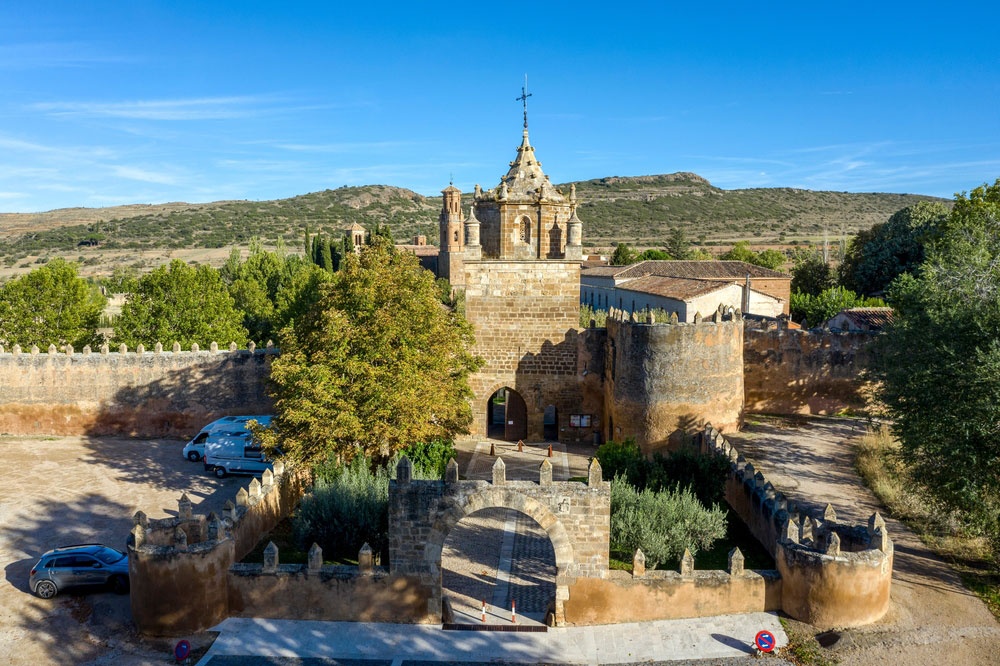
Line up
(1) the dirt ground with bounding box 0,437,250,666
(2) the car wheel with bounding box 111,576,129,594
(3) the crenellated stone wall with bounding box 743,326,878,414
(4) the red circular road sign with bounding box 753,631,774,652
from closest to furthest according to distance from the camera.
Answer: (4) the red circular road sign with bounding box 753,631,774,652 < (1) the dirt ground with bounding box 0,437,250,666 < (2) the car wheel with bounding box 111,576,129,594 < (3) the crenellated stone wall with bounding box 743,326,878,414

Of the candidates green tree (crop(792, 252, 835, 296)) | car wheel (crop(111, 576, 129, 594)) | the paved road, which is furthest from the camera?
green tree (crop(792, 252, 835, 296))

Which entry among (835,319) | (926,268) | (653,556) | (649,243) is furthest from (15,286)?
(649,243)

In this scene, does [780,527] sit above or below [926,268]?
below

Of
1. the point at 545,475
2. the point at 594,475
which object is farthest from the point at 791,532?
the point at 545,475

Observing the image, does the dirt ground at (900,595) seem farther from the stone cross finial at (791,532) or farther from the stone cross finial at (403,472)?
the stone cross finial at (403,472)

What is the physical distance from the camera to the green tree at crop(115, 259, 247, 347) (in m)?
31.6

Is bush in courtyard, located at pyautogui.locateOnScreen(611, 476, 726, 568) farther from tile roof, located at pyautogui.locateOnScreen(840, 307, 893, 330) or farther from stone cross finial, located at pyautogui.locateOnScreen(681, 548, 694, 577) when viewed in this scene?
tile roof, located at pyautogui.locateOnScreen(840, 307, 893, 330)

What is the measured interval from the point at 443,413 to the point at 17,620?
34.3 ft

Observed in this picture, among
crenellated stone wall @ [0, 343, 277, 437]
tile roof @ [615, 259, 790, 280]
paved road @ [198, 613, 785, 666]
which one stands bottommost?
paved road @ [198, 613, 785, 666]

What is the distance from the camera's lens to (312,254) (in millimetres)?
65250

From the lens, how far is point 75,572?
50.3 ft

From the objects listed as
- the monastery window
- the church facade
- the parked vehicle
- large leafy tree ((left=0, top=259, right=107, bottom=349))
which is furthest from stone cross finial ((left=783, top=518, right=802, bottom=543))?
large leafy tree ((left=0, top=259, right=107, bottom=349))

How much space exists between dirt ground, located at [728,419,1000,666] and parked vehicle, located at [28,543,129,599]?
565 inches

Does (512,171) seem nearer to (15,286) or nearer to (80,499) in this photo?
(80,499)
